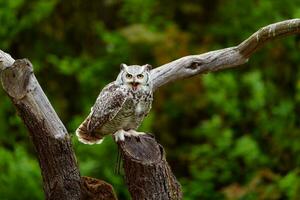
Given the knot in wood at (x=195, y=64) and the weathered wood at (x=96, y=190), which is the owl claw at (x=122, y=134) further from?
the knot in wood at (x=195, y=64)

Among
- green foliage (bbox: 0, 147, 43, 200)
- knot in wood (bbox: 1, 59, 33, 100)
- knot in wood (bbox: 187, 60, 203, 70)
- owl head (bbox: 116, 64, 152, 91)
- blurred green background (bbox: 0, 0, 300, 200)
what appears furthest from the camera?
blurred green background (bbox: 0, 0, 300, 200)

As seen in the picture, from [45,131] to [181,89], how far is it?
4.44 m

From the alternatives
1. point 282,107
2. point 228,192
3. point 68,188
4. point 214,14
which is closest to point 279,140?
point 282,107

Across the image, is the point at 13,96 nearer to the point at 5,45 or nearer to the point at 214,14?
the point at 5,45

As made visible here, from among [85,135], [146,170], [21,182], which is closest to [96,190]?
[85,135]

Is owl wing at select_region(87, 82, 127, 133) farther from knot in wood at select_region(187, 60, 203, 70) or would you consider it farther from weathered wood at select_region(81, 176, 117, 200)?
knot in wood at select_region(187, 60, 203, 70)

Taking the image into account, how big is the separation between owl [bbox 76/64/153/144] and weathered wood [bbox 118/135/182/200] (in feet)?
0.28

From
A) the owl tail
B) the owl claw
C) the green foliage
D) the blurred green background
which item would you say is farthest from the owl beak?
the green foliage

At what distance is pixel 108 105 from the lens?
3.85 meters

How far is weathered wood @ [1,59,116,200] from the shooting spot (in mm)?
3684

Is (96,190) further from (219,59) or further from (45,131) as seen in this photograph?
(219,59)

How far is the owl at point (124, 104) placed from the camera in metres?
3.81

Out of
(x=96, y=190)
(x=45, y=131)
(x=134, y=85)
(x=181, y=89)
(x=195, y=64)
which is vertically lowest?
(x=96, y=190)

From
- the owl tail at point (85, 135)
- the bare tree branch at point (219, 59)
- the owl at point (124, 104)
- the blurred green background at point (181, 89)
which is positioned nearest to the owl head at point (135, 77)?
the owl at point (124, 104)
